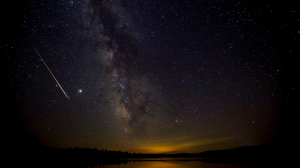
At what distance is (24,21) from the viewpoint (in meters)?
6.27

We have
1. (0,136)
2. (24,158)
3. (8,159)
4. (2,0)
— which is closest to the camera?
(2,0)

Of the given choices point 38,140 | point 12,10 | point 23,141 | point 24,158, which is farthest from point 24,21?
point 38,140

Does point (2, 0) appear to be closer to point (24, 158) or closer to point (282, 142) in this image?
point (24, 158)

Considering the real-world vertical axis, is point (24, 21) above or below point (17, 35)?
above

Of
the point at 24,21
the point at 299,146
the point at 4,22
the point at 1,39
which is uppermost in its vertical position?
the point at 24,21

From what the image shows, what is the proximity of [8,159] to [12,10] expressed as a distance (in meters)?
21.2

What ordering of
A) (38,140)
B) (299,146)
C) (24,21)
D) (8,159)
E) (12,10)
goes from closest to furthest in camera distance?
(12,10)
(24,21)
(8,159)
(38,140)
(299,146)

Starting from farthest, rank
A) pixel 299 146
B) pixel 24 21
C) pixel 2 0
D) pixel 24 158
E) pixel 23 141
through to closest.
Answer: pixel 299 146
pixel 24 158
pixel 23 141
pixel 24 21
pixel 2 0

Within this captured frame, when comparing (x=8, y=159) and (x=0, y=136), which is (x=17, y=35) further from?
(x=8, y=159)

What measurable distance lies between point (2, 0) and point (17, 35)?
3.96ft

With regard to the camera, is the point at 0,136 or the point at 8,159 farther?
the point at 8,159

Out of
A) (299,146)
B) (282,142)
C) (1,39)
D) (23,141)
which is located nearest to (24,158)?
(23,141)

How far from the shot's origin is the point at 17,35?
616cm

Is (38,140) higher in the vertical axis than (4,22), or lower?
lower
